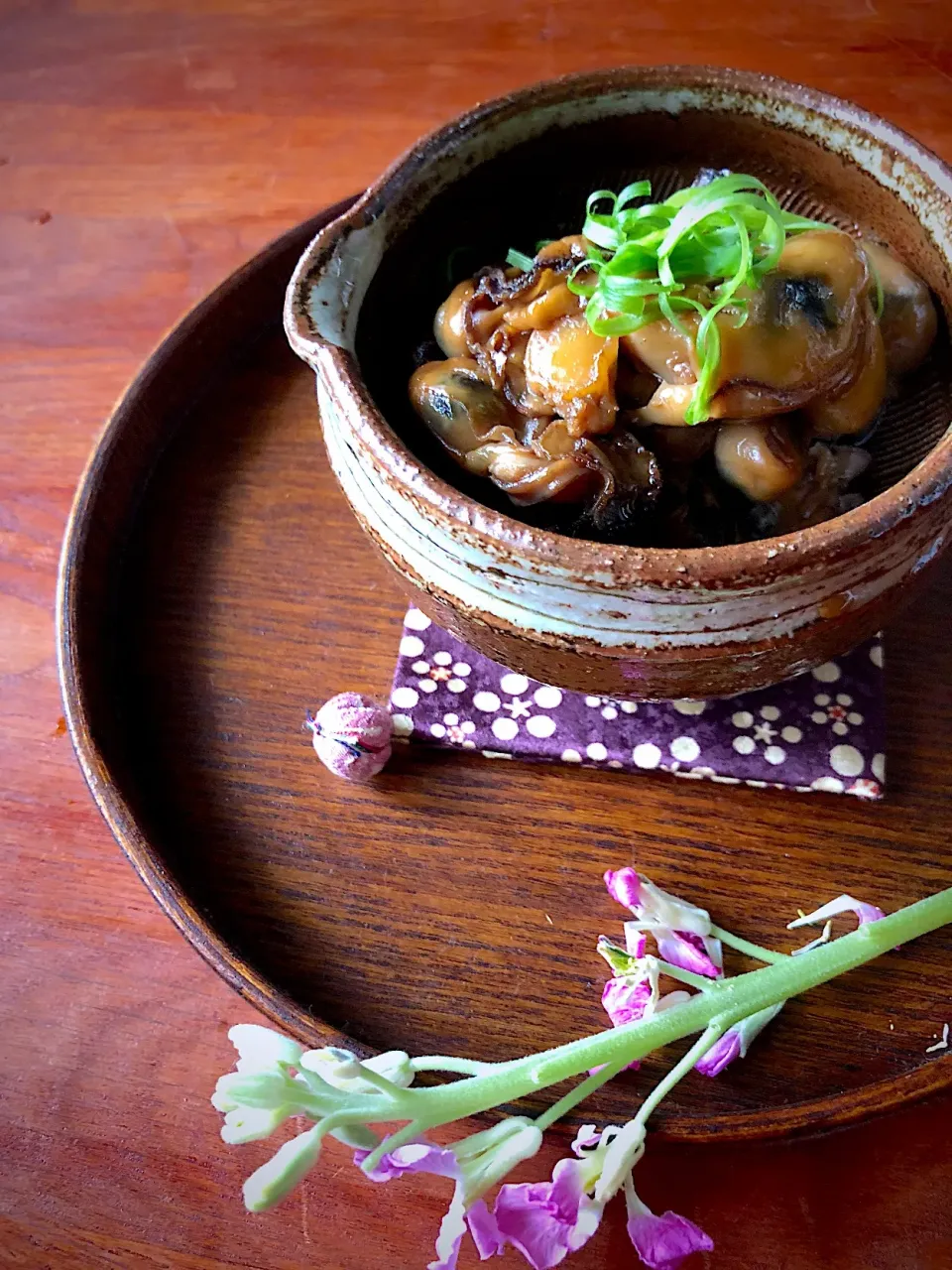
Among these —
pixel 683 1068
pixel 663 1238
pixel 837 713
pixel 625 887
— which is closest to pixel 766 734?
pixel 837 713

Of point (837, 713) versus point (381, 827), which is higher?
point (837, 713)

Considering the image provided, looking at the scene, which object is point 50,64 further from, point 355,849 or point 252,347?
point 355,849

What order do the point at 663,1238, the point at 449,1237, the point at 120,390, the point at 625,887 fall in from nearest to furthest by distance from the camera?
the point at 449,1237 → the point at 663,1238 → the point at 625,887 → the point at 120,390

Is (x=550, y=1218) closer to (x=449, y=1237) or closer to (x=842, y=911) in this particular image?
(x=449, y=1237)

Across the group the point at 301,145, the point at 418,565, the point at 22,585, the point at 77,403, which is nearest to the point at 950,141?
the point at 301,145

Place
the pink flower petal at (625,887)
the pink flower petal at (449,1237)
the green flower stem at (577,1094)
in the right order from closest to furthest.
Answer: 1. the pink flower petal at (449,1237)
2. the green flower stem at (577,1094)
3. the pink flower petal at (625,887)

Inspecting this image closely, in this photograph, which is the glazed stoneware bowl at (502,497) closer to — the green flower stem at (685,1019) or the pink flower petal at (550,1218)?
the green flower stem at (685,1019)

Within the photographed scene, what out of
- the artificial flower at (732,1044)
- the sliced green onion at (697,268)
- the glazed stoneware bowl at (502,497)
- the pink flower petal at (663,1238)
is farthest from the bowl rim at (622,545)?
the pink flower petal at (663,1238)
